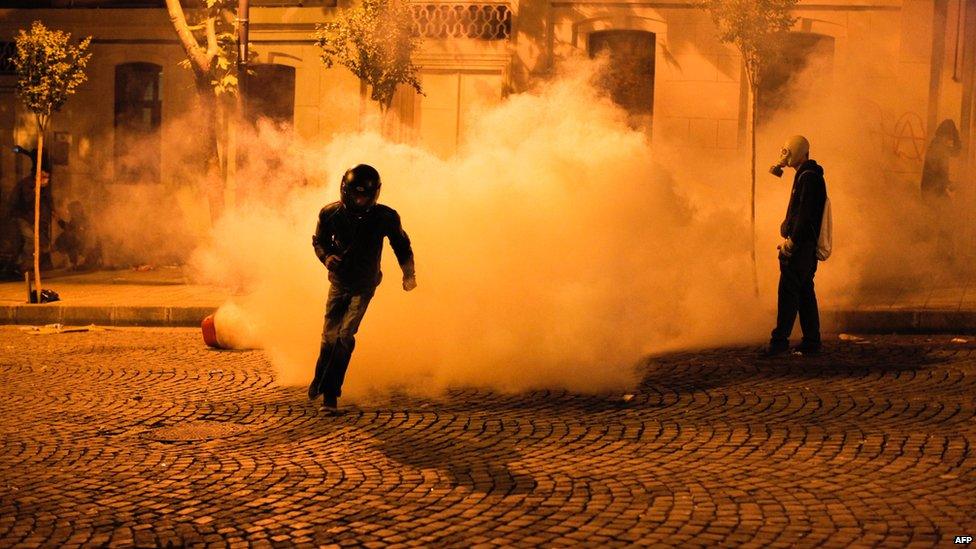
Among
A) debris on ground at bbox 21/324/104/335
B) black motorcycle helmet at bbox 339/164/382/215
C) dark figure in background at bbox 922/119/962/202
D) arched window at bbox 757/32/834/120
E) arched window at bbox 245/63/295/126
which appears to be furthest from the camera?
arched window at bbox 245/63/295/126

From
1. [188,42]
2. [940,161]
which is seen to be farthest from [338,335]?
[940,161]

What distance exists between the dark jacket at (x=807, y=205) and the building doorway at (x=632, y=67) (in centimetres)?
846

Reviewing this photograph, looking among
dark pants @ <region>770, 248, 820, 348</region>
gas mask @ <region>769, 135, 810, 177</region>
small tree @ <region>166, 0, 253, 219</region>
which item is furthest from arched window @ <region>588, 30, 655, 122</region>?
dark pants @ <region>770, 248, 820, 348</region>

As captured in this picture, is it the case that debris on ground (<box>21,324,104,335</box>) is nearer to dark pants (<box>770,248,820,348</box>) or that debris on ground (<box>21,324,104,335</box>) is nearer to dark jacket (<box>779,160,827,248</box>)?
dark pants (<box>770,248,820,348</box>)

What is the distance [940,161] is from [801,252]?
8110 mm

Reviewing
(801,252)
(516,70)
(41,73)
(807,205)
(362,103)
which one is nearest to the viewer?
(807,205)

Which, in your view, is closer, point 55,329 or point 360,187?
point 360,187

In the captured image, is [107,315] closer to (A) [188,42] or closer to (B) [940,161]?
(A) [188,42]

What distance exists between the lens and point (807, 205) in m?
9.98

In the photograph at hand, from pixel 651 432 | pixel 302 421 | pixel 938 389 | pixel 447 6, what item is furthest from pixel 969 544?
pixel 447 6

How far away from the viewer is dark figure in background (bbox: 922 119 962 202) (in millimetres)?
16969

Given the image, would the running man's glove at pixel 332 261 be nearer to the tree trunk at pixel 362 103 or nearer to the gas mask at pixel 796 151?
the gas mask at pixel 796 151

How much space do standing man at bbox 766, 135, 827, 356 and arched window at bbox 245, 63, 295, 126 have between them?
39.1 ft

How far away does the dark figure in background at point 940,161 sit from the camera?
668 inches
